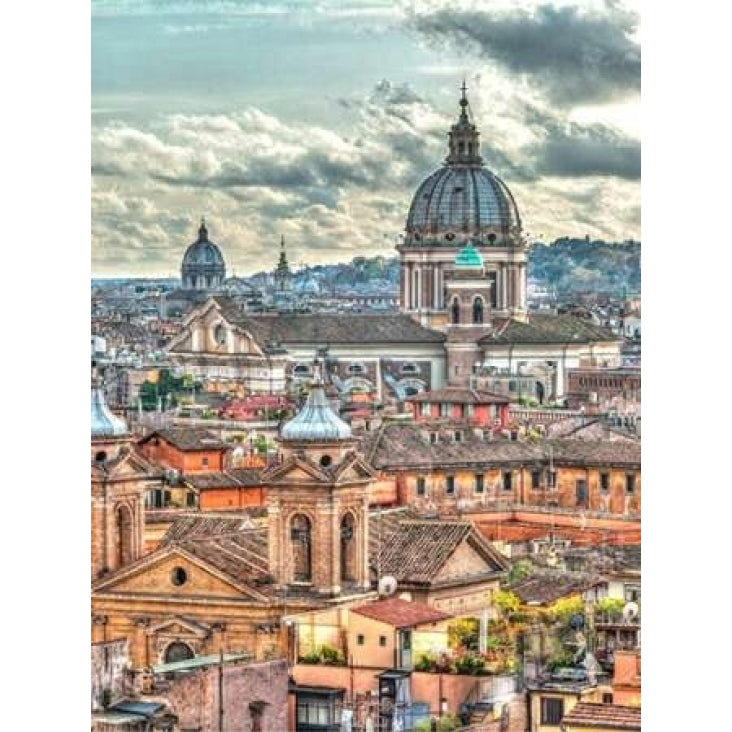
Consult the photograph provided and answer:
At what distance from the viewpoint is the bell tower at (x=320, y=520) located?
11.3m

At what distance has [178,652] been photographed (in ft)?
36.6

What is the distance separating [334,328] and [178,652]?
23.9 feet

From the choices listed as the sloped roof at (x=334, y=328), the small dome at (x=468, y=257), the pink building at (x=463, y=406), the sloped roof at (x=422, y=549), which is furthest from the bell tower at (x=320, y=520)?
the small dome at (x=468, y=257)

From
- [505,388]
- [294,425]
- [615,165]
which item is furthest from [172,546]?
[505,388]

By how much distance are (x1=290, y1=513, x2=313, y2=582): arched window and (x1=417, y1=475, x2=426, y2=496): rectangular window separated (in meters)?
2.84

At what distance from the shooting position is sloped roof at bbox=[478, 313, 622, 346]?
17219 mm

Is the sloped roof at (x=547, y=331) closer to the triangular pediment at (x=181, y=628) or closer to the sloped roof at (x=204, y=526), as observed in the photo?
the sloped roof at (x=204, y=526)

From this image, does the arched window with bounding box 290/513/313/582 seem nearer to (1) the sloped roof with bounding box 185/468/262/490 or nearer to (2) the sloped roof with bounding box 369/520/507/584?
(2) the sloped roof with bounding box 369/520/507/584

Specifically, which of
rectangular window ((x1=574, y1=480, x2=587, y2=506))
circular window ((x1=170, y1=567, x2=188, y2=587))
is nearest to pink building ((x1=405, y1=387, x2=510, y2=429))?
rectangular window ((x1=574, y1=480, x2=587, y2=506))
